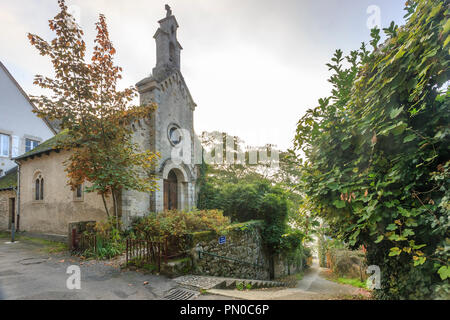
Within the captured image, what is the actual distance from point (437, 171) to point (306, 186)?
1612mm

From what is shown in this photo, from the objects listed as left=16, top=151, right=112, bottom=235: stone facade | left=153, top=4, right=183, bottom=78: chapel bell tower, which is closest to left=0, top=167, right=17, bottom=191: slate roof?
left=16, top=151, right=112, bottom=235: stone facade

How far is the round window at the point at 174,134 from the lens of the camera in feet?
43.8

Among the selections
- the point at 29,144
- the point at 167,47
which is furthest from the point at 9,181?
the point at 167,47

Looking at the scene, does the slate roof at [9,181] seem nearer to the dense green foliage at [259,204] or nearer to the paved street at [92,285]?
the paved street at [92,285]

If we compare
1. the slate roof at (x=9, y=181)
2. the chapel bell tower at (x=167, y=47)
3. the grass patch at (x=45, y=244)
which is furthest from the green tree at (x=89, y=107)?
the slate roof at (x=9, y=181)

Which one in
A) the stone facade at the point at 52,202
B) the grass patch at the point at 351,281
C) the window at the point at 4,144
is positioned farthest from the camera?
the window at the point at 4,144

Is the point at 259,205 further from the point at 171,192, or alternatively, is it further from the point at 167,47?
the point at 167,47

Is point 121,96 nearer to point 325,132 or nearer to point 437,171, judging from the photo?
point 325,132

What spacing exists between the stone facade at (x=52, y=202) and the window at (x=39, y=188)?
159mm

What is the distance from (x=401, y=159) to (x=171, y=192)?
40.6ft

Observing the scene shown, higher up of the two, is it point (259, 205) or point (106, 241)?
point (259, 205)

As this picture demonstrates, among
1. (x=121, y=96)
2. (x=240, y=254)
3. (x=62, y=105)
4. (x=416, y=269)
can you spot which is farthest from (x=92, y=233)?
(x=416, y=269)

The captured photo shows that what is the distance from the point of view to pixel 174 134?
13.8m
